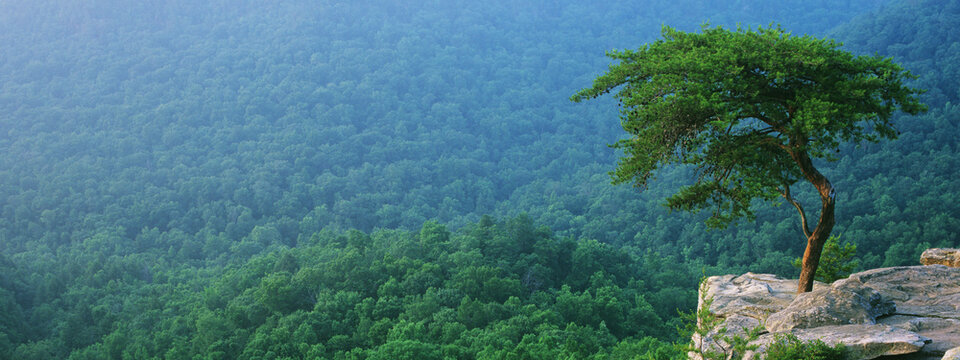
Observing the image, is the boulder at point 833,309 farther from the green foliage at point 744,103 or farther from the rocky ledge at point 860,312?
the green foliage at point 744,103

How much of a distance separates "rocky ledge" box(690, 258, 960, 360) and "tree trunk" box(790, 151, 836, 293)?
33 centimetres

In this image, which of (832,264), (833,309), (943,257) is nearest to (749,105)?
(833,309)

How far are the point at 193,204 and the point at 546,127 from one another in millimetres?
64590

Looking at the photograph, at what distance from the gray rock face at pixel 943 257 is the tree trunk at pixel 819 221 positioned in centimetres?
492

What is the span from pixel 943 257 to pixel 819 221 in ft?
18.2

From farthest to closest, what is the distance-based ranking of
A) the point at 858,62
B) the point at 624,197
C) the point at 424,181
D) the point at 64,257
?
the point at 424,181, the point at 624,197, the point at 64,257, the point at 858,62

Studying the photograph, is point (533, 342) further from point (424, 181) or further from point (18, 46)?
point (18, 46)

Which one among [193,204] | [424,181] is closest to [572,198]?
[424,181]

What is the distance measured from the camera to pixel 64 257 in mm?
69250

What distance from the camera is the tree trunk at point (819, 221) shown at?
12.5 metres

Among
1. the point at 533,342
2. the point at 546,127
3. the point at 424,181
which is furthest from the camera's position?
the point at 546,127

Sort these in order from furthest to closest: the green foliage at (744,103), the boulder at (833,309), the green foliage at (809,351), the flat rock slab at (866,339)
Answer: the green foliage at (744,103) < the boulder at (833,309) < the green foliage at (809,351) < the flat rock slab at (866,339)

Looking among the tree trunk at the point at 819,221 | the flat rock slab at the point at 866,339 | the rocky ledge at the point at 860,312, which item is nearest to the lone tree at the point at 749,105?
the tree trunk at the point at 819,221

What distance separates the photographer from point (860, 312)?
11.3m
